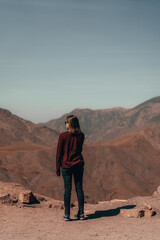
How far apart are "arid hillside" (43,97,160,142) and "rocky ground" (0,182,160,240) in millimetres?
112119

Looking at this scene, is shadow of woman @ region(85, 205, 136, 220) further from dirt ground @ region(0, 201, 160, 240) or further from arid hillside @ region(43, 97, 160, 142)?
arid hillside @ region(43, 97, 160, 142)

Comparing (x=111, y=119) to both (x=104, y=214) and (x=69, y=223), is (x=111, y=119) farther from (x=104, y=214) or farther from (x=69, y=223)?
(x=69, y=223)

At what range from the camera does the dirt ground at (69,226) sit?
16.6 feet

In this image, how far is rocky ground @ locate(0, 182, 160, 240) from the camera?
5.10m

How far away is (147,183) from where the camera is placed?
34656 mm

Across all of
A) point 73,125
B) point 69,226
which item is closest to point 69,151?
point 73,125

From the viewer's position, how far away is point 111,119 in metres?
136

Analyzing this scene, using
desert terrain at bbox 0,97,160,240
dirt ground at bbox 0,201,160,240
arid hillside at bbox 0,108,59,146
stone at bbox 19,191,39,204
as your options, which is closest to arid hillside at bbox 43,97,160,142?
arid hillside at bbox 0,108,59,146

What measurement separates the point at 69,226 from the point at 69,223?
Result: 216mm

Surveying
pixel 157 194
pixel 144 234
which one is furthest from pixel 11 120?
pixel 144 234

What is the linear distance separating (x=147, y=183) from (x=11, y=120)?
3768cm

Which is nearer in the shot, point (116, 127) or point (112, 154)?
point (112, 154)

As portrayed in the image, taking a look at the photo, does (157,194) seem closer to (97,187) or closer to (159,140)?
(97,187)

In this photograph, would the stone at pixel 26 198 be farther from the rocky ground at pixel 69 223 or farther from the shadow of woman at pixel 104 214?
the shadow of woman at pixel 104 214
